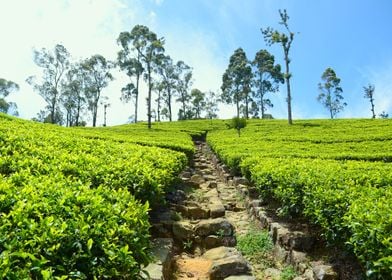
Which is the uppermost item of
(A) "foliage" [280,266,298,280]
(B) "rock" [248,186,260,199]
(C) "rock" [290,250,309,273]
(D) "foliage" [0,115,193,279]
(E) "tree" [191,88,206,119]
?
(E) "tree" [191,88,206,119]

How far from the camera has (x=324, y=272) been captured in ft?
18.0

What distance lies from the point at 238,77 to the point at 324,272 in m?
60.2

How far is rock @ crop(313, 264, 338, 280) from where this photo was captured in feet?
17.8

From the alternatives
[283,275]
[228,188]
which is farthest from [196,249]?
[228,188]

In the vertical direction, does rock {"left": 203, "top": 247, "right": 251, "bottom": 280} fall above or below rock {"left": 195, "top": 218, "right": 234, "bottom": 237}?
below

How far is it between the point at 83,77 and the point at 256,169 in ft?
191

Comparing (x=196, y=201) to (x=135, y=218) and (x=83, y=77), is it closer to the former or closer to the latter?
(x=135, y=218)

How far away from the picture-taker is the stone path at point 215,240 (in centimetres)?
606

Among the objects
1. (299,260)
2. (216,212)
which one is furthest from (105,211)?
(216,212)

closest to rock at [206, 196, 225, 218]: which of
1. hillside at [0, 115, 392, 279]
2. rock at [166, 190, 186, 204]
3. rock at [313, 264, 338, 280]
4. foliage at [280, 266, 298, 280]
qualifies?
rock at [166, 190, 186, 204]

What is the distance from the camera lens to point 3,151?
777 centimetres

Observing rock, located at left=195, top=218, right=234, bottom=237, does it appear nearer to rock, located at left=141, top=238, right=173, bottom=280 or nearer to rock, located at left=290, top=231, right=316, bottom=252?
rock, located at left=141, top=238, right=173, bottom=280

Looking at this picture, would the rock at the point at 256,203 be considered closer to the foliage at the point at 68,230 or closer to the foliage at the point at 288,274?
the foliage at the point at 288,274

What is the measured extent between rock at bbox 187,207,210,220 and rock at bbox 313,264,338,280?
3.65m
